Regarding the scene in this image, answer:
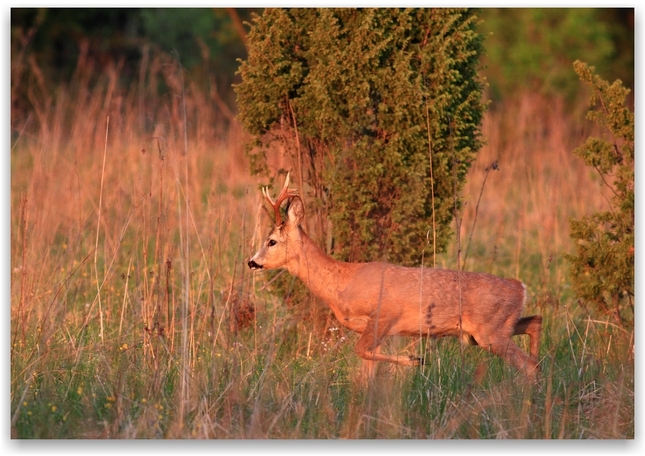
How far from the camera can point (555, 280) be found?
28.9ft

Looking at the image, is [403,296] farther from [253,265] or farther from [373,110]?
[373,110]

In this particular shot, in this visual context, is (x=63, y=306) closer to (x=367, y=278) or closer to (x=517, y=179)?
(x=367, y=278)

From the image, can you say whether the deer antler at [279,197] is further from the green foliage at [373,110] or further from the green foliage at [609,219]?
the green foliage at [609,219]

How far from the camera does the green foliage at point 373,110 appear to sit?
665 centimetres

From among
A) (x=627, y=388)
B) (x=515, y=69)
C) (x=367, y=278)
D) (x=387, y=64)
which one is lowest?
(x=627, y=388)

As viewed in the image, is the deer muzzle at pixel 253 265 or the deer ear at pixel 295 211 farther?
the deer ear at pixel 295 211

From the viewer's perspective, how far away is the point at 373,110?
6.84m

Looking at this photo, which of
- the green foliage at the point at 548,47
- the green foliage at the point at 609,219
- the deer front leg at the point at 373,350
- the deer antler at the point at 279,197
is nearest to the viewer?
the deer front leg at the point at 373,350

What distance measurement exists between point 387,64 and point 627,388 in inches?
109

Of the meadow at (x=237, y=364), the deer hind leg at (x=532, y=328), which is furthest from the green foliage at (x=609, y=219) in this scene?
the deer hind leg at (x=532, y=328)

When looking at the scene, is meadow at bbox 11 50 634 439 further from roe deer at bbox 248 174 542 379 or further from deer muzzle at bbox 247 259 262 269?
roe deer at bbox 248 174 542 379

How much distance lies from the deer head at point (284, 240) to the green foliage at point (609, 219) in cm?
213

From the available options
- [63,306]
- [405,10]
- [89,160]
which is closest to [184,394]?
[63,306]

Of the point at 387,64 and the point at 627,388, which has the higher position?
the point at 387,64
